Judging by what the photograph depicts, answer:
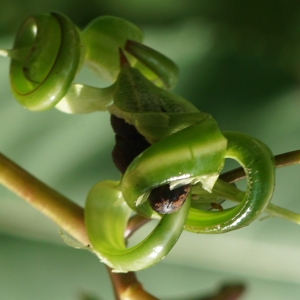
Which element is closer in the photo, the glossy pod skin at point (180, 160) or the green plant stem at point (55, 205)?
the glossy pod skin at point (180, 160)

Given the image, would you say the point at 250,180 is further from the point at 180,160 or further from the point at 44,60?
the point at 44,60

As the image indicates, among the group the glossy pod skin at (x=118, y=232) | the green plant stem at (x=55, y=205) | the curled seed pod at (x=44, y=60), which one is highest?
the curled seed pod at (x=44, y=60)

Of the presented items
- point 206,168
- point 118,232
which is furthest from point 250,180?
point 118,232

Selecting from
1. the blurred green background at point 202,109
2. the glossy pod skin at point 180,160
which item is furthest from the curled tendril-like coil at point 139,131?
the blurred green background at point 202,109

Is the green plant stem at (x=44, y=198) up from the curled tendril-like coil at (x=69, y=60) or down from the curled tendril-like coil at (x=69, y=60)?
down

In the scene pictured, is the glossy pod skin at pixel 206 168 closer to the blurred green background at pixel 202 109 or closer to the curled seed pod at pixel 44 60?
the curled seed pod at pixel 44 60

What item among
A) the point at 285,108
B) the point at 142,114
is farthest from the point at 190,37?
the point at 142,114

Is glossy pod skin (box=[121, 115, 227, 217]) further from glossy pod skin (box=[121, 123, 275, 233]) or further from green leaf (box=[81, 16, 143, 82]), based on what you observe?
green leaf (box=[81, 16, 143, 82])

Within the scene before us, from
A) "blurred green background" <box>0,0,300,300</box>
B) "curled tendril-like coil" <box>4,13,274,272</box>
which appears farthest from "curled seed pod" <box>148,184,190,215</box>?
"blurred green background" <box>0,0,300,300</box>
